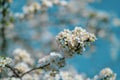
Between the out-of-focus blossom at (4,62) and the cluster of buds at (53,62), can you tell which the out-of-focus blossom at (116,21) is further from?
the out-of-focus blossom at (4,62)

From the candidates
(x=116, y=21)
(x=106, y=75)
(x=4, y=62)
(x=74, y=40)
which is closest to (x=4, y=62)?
(x=4, y=62)

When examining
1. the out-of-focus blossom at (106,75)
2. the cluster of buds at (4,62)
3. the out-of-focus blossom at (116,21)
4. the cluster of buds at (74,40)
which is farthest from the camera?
the out-of-focus blossom at (116,21)

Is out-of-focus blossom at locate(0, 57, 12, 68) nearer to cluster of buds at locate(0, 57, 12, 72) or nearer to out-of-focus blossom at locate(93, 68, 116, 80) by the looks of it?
cluster of buds at locate(0, 57, 12, 72)

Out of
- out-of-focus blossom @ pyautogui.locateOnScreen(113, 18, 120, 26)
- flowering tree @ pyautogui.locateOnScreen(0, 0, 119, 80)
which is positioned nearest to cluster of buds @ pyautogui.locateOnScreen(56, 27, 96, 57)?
flowering tree @ pyautogui.locateOnScreen(0, 0, 119, 80)

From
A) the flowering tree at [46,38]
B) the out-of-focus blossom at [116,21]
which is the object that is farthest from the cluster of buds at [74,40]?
the out-of-focus blossom at [116,21]

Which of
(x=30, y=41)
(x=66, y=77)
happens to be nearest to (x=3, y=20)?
(x=66, y=77)

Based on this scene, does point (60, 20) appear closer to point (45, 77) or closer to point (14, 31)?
point (14, 31)
